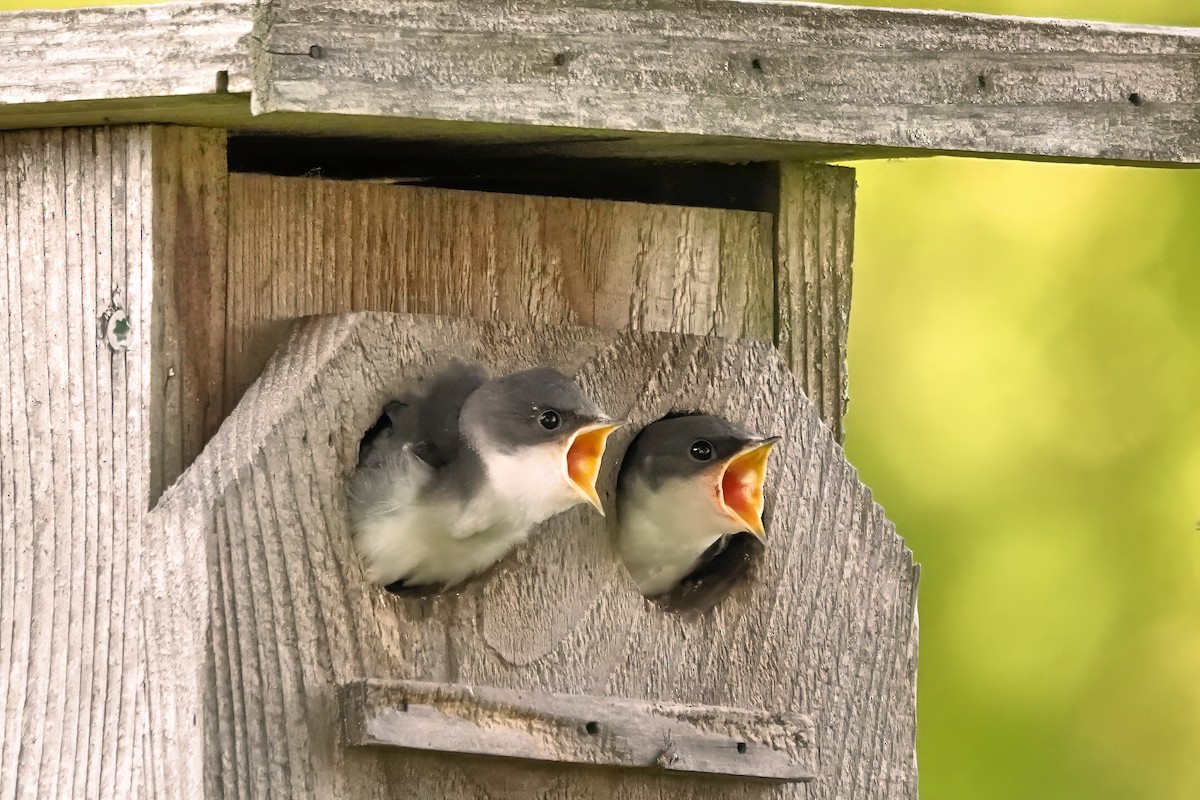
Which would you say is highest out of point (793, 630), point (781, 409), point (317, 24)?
point (317, 24)

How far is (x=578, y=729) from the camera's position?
2.75m

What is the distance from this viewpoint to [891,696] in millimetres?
3049

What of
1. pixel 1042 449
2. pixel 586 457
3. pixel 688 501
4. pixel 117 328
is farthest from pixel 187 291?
pixel 1042 449

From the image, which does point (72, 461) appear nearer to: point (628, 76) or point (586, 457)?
point (586, 457)

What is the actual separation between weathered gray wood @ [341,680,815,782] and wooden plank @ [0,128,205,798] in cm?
25

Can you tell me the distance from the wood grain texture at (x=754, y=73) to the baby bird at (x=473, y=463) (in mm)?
332

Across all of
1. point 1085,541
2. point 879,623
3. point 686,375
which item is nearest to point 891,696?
point 879,623

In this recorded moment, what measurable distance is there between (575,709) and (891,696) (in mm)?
505

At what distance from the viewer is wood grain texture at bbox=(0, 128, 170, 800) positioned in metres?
2.68

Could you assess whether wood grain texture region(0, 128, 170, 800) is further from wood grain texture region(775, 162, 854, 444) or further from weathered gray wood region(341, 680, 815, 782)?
wood grain texture region(775, 162, 854, 444)

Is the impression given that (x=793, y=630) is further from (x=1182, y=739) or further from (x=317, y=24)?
(x=1182, y=739)

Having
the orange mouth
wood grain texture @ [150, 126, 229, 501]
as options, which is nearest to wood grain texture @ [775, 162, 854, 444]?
the orange mouth

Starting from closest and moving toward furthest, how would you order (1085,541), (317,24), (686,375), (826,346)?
(317,24)
(686,375)
(826,346)
(1085,541)

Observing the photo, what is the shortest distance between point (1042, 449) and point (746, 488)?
2.41 meters
